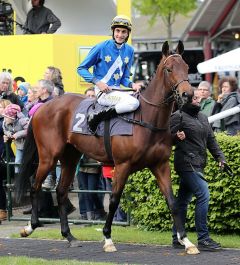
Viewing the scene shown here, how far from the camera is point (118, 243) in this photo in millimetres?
10664

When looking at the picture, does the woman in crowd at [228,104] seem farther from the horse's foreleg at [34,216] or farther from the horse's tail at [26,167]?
the horse's foreleg at [34,216]

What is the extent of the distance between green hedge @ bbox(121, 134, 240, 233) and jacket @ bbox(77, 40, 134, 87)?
134 centimetres

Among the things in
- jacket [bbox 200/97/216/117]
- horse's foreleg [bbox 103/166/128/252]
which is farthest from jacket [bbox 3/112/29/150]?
horse's foreleg [bbox 103/166/128/252]

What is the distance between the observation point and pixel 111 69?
34.9ft

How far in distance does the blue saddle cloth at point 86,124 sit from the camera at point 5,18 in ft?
27.7

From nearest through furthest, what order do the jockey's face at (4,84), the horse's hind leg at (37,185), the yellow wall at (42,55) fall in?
the horse's hind leg at (37,185), the jockey's face at (4,84), the yellow wall at (42,55)

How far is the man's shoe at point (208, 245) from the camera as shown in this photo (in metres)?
9.75

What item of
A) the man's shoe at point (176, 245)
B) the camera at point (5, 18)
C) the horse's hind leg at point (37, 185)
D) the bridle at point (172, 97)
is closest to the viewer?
the bridle at point (172, 97)

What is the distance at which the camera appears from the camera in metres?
18.7

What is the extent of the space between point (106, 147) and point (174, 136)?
2.93 feet

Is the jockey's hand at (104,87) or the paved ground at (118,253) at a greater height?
the jockey's hand at (104,87)

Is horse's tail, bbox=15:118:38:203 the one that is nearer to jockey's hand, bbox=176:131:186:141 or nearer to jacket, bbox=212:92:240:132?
jockey's hand, bbox=176:131:186:141

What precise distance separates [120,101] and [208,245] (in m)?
1.99

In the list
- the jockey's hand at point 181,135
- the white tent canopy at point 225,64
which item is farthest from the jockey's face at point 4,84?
the jockey's hand at point 181,135
